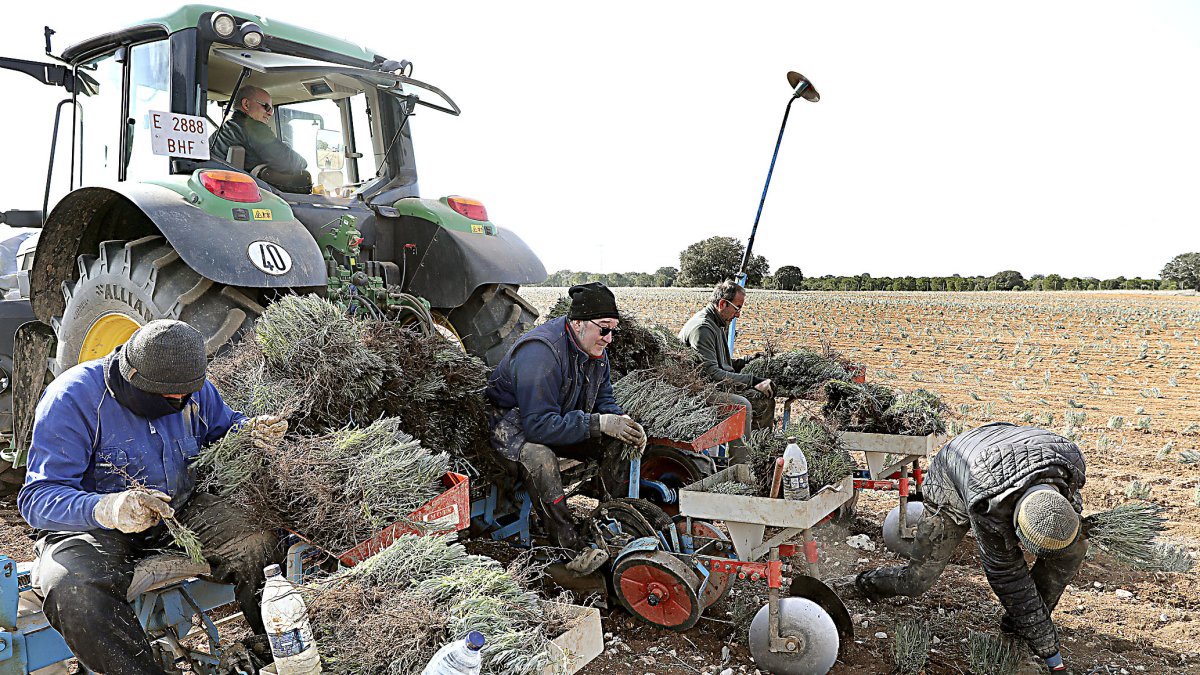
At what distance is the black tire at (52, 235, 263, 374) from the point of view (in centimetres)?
389

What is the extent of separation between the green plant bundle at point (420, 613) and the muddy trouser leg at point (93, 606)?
72cm

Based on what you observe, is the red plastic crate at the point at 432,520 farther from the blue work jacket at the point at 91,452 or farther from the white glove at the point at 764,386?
the white glove at the point at 764,386

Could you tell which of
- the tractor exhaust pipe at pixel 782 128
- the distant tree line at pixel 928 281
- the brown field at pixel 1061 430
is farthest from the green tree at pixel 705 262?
the tractor exhaust pipe at pixel 782 128

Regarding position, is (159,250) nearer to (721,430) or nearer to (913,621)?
(721,430)

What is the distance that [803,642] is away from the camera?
12.2 feet

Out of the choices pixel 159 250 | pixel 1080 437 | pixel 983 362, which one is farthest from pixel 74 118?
pixel 983 362

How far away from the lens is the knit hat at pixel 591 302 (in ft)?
14.5

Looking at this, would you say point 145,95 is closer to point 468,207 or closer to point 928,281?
point 468,207

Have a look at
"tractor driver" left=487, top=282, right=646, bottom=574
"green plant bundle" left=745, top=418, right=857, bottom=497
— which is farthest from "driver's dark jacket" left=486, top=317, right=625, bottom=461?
"green plant bundle" left=745, top=418, right=857, bottom=497

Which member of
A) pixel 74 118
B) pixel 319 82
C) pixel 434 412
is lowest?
pixel 434 412

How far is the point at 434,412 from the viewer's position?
404 centimetres

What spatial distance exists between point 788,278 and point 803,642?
48.5m

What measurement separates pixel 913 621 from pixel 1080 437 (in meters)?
5.55

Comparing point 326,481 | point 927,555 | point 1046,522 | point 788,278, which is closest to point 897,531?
point 927,555
